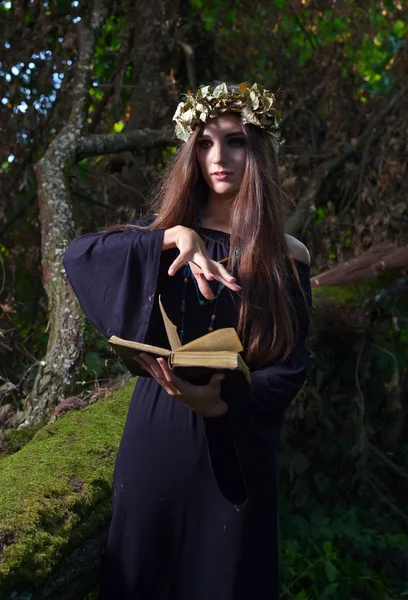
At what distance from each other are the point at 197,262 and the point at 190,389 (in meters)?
0.30

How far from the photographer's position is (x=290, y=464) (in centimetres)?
505

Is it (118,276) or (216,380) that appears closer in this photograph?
(216,380)

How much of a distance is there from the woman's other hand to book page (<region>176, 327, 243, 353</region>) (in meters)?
0.07

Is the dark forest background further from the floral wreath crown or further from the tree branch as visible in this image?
the floral wreath crown

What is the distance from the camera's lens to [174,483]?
2.20 metres

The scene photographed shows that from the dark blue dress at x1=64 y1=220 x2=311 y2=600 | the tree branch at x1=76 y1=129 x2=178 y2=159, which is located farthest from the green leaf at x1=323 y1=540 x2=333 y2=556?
the tree branch at x1=76 y1=129 x2=178 y2=159

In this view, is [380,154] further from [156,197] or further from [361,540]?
[156,197]

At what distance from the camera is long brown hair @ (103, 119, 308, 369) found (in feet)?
7.47

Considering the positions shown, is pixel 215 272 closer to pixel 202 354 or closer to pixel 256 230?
pixel 202 354

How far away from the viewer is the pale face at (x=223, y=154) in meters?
2.40

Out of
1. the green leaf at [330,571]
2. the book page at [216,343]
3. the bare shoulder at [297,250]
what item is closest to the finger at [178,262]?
the book page at [216,343]

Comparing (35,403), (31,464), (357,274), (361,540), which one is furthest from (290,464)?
(31,464)

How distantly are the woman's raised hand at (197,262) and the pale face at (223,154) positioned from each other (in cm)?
30

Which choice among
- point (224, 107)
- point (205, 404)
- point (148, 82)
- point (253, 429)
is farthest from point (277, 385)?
point (148, 82)
